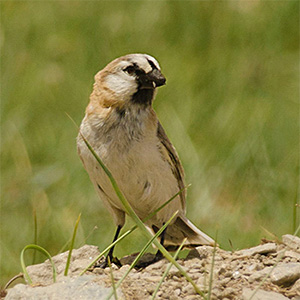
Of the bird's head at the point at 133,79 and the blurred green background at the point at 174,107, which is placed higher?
the bird's head at the point at 133,79

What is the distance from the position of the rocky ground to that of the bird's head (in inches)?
48.7

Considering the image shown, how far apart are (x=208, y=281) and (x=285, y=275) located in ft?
1.50

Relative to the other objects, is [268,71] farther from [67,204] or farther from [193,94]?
[67,204]

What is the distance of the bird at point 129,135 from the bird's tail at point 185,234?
526 millimetres

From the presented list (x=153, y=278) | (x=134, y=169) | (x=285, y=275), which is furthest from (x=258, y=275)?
(x=134, y=169)

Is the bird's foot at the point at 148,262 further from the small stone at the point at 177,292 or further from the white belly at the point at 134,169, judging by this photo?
the small stone at the point at 177,292

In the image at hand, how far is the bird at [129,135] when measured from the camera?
20.4 ft

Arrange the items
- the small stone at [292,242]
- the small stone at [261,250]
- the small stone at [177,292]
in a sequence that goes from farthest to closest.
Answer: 1. the small stone at [292,242]
2. the small stone at [261,250]
3. the small stone at [177,292]

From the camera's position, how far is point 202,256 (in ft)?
19.7

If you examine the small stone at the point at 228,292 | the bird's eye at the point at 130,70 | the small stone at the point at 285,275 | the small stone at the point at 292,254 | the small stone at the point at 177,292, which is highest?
the bird's eye at the point at 130,70

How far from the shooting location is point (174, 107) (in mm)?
10523

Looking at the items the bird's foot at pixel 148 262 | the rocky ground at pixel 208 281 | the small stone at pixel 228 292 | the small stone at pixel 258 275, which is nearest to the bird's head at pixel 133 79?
the bird's foot at pixel 148 262

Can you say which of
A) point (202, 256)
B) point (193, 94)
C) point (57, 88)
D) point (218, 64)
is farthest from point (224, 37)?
point (202, 256)

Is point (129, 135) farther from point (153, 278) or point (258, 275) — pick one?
point (258, 275)
